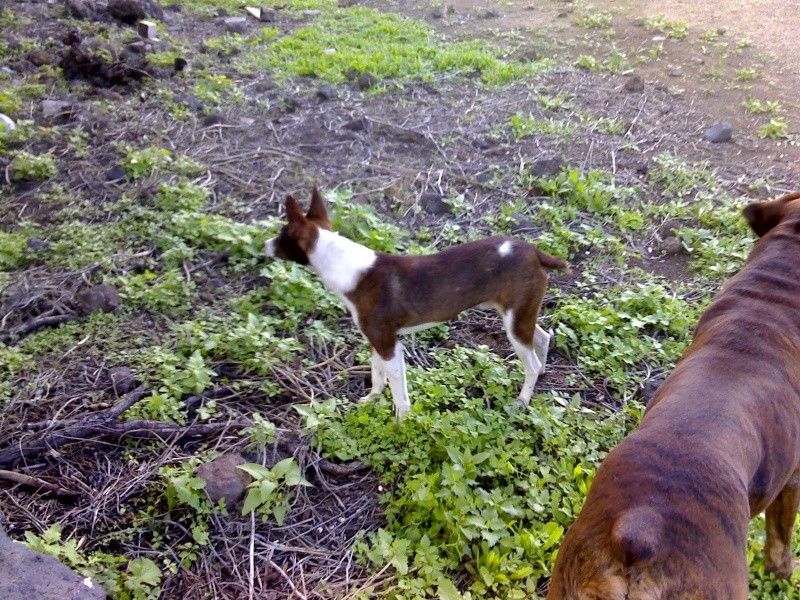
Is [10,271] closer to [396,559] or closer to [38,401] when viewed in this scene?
[38,401]

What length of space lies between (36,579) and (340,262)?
2.36 metres

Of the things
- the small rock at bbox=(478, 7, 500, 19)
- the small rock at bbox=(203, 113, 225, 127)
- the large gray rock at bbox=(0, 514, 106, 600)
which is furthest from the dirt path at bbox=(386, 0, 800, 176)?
the large gray rock at bbox=(0, 514, 106, 600)

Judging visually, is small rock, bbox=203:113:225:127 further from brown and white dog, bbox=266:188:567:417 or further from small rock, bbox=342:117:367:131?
brown and white dog, bbox=266:188:567:417

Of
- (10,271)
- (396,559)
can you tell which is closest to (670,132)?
(396,559)

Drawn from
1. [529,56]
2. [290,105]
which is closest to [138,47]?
[290,105]

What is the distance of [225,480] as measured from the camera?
11.7ft

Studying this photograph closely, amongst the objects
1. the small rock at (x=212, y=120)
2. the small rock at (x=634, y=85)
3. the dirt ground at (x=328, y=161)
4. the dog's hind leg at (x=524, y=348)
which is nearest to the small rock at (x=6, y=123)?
the dirt ground at (x=328, y=161)

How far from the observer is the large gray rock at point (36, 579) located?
264cm

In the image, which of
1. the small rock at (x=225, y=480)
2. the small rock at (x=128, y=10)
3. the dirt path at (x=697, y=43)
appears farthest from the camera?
the small rock at (x=128, y=10)

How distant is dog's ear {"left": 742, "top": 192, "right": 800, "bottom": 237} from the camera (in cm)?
356

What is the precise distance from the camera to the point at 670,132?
7.89 m

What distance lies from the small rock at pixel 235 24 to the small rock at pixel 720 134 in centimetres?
737

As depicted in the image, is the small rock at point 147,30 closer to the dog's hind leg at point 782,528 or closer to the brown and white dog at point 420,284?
the brown and white dog at point 420,284

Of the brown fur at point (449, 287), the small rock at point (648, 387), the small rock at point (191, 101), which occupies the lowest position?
the small rock at point (191, 101)
